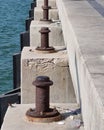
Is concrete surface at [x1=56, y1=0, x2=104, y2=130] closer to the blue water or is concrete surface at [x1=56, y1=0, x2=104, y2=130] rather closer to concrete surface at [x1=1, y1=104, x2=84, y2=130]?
concrete surface at [x1=1, y1=104, x2=84, y2=130]

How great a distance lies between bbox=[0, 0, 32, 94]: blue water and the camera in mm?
19000

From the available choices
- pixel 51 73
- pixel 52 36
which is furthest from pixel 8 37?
pixel 51 73

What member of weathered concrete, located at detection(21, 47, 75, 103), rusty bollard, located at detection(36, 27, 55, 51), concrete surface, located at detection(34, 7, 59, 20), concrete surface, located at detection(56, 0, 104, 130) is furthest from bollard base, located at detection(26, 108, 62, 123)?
concrete surface, located at detection(34, 7, 59, 20)

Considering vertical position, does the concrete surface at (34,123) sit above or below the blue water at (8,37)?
above

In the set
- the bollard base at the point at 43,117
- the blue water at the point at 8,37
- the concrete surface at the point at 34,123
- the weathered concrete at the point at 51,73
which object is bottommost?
the blue water at the point at 8,37

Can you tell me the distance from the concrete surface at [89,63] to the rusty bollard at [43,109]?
27 centimetres

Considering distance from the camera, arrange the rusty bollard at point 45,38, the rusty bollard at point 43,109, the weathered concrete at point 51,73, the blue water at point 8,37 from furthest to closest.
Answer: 1. the blue water at point 8,37
2. the rusty bollard at point 45,38
3. the weathered concrete at point 51,73
4. the rusty bollard at point 43,109

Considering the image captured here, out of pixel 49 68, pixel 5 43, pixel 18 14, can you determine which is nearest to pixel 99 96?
pixel 49 68

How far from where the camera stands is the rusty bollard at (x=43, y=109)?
5020 mm

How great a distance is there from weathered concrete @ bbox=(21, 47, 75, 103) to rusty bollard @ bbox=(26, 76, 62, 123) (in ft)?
7.66

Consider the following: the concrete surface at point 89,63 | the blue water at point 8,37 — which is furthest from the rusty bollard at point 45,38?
the blue water at point 8,37

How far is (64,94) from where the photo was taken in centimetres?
784

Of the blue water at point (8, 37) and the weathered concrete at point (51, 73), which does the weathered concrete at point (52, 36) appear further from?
the blue water at point (8, 37)

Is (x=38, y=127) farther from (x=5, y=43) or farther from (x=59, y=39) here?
(x=5, y=43)
